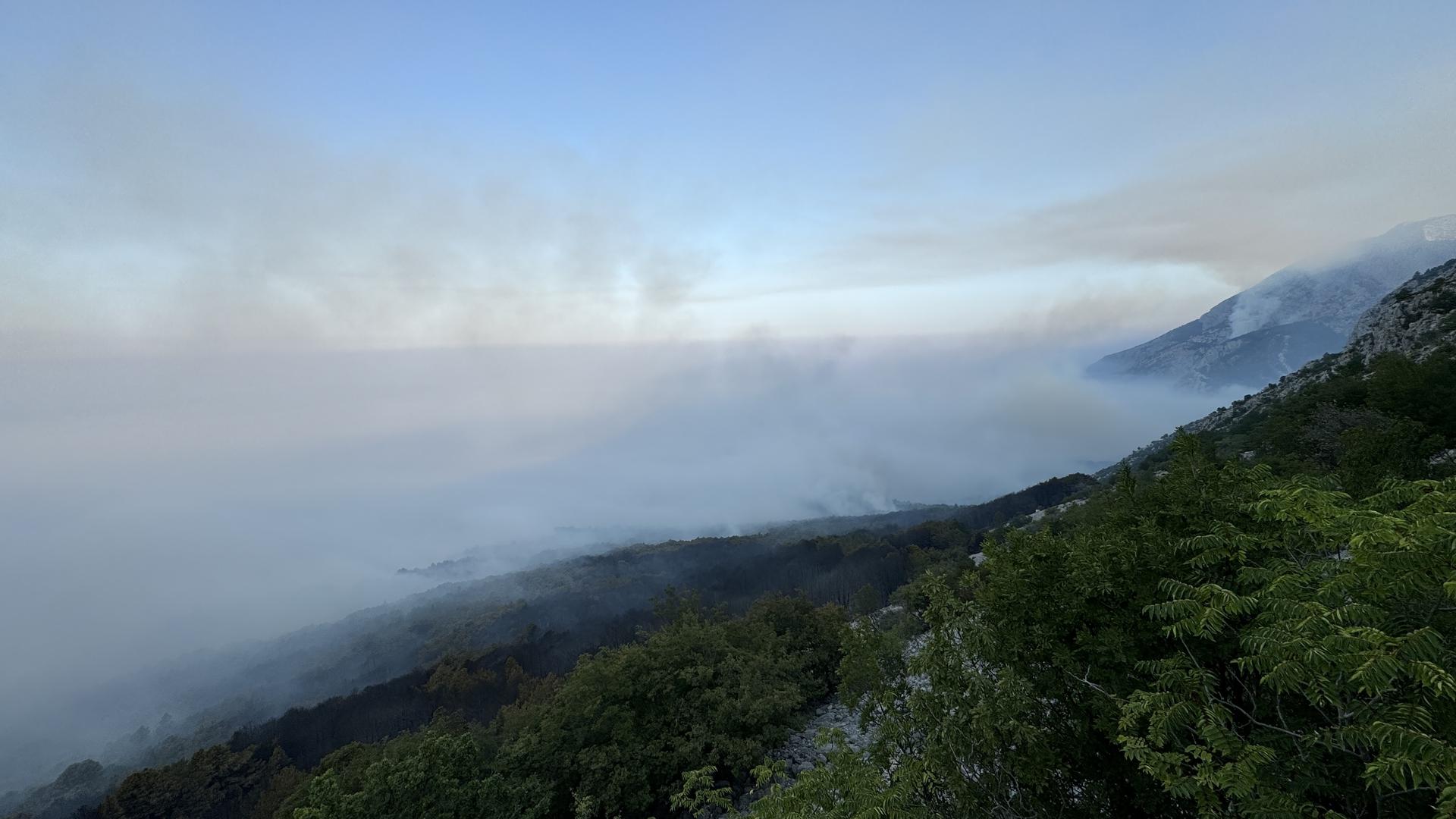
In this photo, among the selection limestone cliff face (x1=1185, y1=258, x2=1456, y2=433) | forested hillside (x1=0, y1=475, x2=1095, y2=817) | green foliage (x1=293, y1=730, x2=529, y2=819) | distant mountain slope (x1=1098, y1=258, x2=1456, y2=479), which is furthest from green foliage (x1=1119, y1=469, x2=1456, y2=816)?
limestone cliff face (x1=1185, y1=258, x2=1456, y2=433)

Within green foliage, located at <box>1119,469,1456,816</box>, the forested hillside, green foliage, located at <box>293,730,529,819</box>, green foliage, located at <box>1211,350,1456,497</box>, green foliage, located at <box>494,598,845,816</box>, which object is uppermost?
green foliage, located at <box>1119,469,1456,816</box>

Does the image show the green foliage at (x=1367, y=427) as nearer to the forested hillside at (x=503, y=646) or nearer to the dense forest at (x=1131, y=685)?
the dense forest at (x=1131, y=685)

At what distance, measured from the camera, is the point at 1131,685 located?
525 inches

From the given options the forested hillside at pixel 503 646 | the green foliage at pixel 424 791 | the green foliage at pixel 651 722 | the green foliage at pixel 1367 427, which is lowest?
the forested hillside at pixel 503 646

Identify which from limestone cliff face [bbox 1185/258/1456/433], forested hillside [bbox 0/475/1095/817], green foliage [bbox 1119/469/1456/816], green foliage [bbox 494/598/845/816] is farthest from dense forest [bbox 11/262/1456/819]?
forested hillside [bbox 0/475/1095/817]

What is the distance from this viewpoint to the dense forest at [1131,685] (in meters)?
7.61

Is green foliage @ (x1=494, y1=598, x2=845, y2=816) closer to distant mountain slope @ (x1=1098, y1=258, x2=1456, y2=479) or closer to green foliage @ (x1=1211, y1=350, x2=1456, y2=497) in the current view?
green foliage @ (x1=1211, y1=350, x2=1456, y2=497)

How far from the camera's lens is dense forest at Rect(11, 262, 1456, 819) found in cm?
761

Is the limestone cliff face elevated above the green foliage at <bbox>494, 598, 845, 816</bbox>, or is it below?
above

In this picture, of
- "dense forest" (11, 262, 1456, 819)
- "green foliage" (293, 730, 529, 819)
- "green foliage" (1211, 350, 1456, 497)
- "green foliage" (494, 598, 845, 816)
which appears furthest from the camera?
"green foliage" (494, 598, 845, 816)

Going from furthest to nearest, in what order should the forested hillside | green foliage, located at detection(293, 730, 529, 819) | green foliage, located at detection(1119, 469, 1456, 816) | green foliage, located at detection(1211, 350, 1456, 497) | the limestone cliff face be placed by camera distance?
the forested hillside
the limestone cliff face
green foliage, located at detection(293, 730, 529, 819)
green foliage, located at detection(1211, 350, 1456, 497)
green foliage, located at detection(1119, 469, 1456, 816)

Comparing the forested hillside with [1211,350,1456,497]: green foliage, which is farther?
the forested hillside

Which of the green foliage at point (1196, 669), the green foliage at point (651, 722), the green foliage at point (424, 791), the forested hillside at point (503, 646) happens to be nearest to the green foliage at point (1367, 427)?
the green foliage at point (1196, 669)

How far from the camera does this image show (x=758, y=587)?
140m
